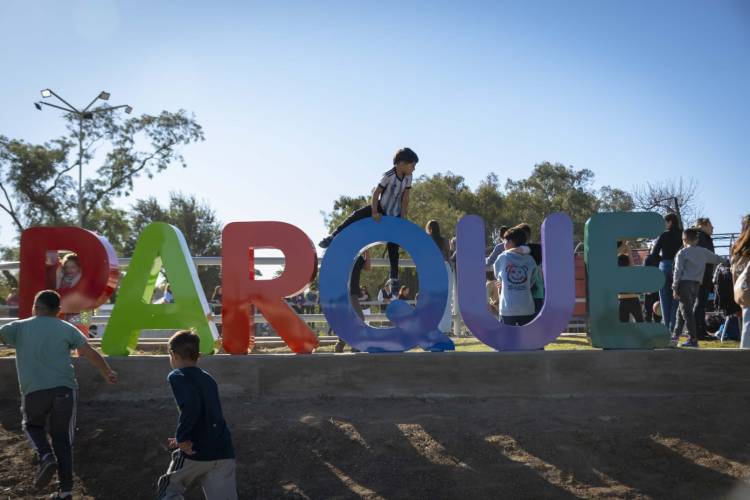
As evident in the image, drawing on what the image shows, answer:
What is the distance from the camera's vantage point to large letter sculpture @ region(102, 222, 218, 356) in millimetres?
7680

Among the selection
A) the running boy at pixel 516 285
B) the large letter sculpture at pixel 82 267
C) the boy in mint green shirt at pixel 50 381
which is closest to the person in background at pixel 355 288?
the running boy at pixel 516 285

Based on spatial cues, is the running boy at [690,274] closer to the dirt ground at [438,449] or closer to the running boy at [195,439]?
the dirt ground at [438,449]

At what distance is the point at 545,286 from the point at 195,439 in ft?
15.2

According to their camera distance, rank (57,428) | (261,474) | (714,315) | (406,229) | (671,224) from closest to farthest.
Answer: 1. (57,428)
2. (261,474)
3. (406,229)
4. (671,224)
5. (714,315)

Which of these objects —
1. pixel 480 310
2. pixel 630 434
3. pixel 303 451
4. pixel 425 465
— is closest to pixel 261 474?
pixel 303 451

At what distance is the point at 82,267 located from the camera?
7.94 meters

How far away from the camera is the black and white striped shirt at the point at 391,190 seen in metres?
7.96

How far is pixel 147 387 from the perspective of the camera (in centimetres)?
743

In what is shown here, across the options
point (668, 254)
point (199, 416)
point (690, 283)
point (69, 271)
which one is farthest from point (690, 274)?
point (69, 271)

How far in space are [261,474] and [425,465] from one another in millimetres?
1506

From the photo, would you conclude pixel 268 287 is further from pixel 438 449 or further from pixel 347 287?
pixel 438 449

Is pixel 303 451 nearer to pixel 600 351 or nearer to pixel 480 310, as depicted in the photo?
pixel 480 310

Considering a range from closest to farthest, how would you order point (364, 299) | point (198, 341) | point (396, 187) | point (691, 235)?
point (198, 341), point (396, 187), point (691, 235), point (364, 299)

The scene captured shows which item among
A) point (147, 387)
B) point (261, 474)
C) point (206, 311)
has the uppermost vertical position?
point (206, 311)
